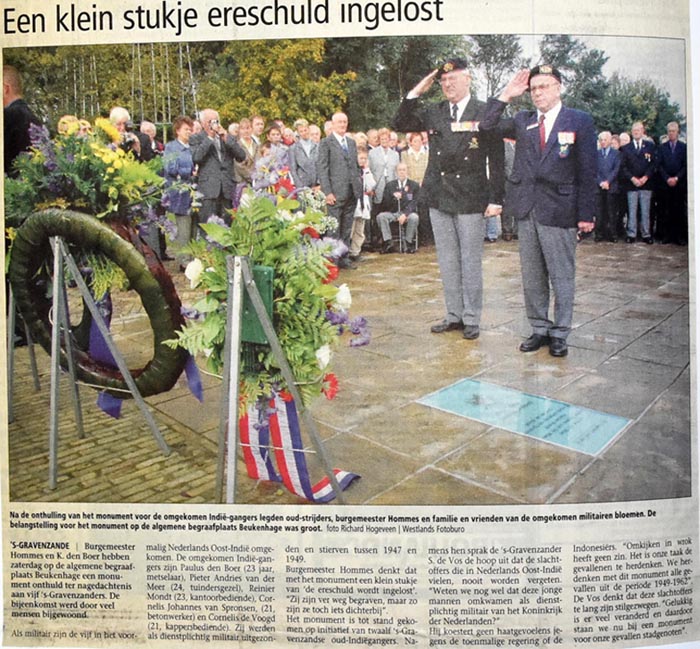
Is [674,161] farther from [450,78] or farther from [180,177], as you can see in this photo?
[180,177]

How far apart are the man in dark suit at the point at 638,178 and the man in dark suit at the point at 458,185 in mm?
534

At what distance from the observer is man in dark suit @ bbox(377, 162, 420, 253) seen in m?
3.17

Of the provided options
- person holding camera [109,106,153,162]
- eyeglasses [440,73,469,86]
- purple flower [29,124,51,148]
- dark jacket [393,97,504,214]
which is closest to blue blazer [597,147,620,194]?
dark jacket [393,97,504,214]

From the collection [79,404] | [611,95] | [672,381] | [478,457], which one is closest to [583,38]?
[611,95]

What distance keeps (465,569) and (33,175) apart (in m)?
2.53

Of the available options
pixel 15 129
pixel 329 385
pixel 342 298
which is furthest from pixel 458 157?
pixel 15 129

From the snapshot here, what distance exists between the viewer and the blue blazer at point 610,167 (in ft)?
9.60

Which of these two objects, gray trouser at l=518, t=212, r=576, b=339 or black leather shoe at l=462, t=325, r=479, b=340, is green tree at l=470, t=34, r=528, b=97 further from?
black leather shoe at l=462, t=325, r=479, b=340

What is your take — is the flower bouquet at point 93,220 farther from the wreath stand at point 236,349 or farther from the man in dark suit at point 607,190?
the man in dark suit at point 607,190

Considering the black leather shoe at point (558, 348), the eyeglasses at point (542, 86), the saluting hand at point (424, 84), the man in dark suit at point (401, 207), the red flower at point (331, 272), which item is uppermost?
the saluting hand at point (424, 84)

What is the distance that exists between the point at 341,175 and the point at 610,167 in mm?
1188

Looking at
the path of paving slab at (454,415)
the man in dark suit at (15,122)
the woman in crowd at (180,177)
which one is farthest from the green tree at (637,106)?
the man in dark suit at (15,122)

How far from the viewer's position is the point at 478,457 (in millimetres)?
2879

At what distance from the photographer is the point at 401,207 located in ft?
10.5
